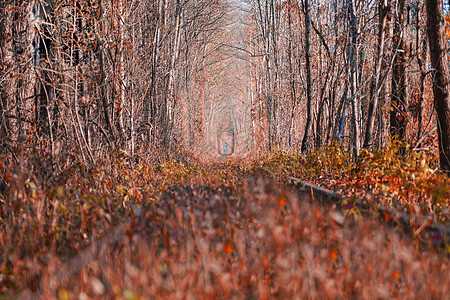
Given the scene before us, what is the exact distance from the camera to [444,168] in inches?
249

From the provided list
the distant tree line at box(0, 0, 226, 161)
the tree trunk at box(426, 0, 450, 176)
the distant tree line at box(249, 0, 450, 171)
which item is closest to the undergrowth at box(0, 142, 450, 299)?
the distant tree line at box(0, 0, 226, 161)

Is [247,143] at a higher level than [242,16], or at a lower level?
lower

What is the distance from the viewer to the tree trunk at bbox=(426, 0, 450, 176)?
6.18 m

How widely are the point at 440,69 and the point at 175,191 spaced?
4.85m

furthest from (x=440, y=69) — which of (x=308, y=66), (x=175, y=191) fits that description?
(x=308, y=66)

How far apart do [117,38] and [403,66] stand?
631 cm

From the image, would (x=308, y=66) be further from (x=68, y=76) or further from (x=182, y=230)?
(x=182, y=230)

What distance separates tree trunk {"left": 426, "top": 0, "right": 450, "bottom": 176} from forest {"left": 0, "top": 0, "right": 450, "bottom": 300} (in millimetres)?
18

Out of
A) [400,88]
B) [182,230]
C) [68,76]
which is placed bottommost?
[182,230]

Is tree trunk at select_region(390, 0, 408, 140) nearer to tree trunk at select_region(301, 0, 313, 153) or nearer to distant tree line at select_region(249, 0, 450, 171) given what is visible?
distant tree line at select_region(249, 0, 450, 171)

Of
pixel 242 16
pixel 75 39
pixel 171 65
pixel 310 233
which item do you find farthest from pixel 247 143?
pixel 310 233

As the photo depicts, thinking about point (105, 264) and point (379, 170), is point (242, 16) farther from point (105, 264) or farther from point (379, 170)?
point (105, 264)

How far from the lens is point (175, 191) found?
5957mm

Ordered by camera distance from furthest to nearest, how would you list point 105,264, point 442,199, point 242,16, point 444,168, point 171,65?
1. point 242,16
2. point 171,65
3. point 444,168
4. point 442,199
5. point 105,264
